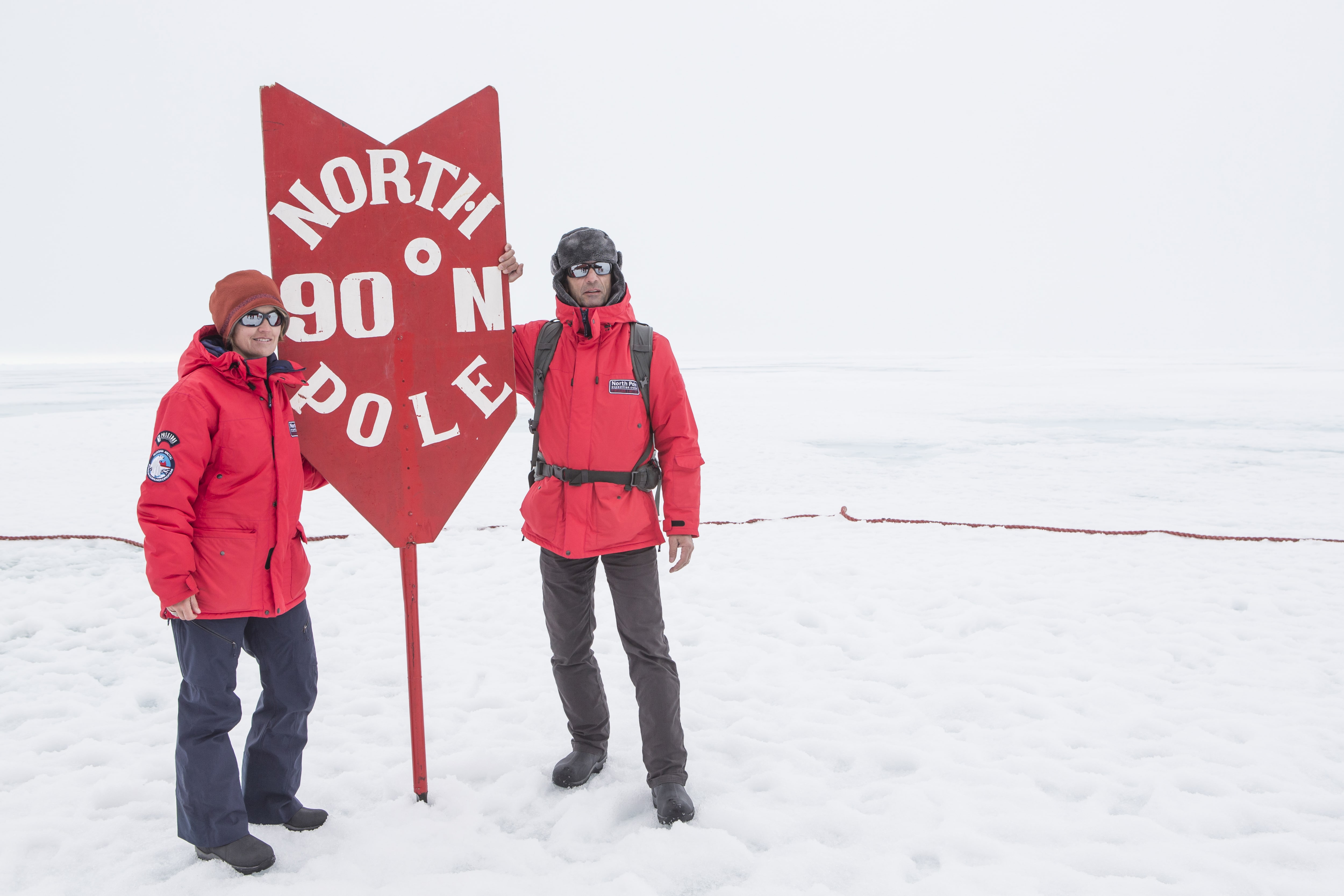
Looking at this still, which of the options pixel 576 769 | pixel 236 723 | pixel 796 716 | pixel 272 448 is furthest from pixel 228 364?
pixel 796 716

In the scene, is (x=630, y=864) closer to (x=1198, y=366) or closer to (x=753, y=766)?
(x=753, y=766)

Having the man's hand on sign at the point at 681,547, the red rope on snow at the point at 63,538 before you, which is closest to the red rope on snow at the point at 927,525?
the red rope on snow at the point at 63,538

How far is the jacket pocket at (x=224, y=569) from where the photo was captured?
2.11m

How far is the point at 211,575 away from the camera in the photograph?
2113 mm

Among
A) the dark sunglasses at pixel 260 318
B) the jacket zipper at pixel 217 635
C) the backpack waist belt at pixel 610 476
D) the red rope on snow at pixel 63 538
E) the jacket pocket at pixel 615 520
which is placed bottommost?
the red rope on snow at pixel 63 538

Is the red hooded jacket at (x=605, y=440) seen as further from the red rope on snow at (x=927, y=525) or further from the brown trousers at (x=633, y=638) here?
the red rope on snow at (x=927, y=525)

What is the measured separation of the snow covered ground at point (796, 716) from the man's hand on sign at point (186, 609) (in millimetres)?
794

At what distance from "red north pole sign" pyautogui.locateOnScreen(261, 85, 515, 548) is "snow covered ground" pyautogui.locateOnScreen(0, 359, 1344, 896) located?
108 centimetres

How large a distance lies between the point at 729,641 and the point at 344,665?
1.99 m

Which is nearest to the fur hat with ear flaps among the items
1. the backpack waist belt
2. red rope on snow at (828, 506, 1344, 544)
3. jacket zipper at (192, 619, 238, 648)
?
the backpack waist belt

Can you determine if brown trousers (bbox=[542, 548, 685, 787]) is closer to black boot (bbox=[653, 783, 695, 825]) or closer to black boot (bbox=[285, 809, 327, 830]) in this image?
black boot (bbox=[653, 783, 695, 825])

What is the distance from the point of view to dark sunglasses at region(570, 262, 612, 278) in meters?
2.61

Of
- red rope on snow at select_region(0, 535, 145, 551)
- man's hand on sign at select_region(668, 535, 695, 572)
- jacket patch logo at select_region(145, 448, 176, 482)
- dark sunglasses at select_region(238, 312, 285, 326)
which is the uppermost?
dark sunglasses at select_region(238, 312, 285, 326)

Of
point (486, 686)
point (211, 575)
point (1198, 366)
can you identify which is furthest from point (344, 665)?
point (1198, 366)
